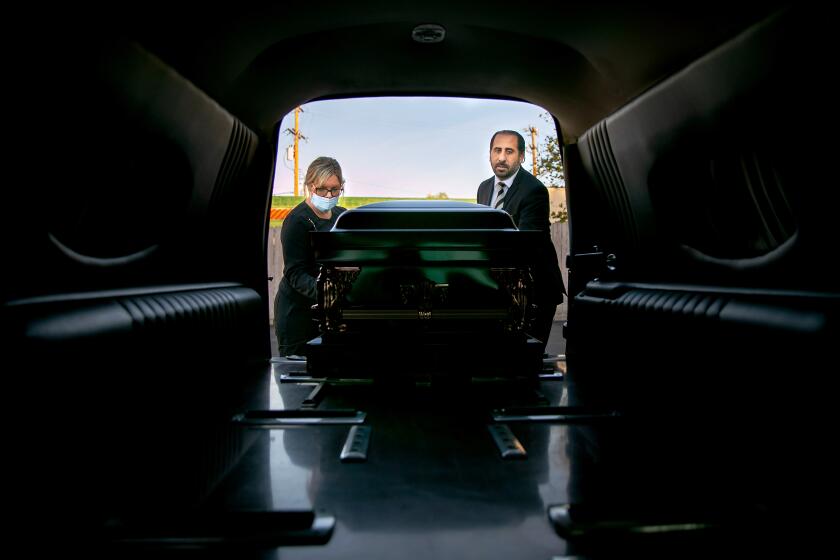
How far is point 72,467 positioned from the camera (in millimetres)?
980

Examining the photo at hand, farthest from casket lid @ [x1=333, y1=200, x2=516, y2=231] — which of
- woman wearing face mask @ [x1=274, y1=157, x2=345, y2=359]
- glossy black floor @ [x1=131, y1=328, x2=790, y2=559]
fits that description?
woman wearing face mask @ [x1=274, y1=157, x2=345, y2=359]

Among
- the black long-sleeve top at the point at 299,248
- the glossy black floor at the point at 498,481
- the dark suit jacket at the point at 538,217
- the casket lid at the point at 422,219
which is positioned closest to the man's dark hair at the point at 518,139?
the dark suit jacket at the point at 538,217

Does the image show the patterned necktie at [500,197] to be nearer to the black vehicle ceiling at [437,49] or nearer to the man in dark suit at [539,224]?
the man in dark suit at [539,224]

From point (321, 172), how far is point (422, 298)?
1911mm

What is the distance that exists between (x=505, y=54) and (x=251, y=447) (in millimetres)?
1564

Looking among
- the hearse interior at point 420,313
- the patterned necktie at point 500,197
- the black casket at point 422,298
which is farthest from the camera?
the patterned necktie at point 500,197

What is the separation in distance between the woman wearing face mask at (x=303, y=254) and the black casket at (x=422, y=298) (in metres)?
1.16

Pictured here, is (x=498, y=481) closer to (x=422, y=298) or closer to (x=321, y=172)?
(x=422, y=298)

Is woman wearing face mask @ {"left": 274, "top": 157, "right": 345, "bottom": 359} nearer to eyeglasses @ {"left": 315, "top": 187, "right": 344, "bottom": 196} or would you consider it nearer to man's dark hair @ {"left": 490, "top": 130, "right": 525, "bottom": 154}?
eyeglasses @ {"left": 315, "top": 187, "right": 344, "bottom": 196}

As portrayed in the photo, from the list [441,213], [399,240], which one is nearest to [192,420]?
[399,240]

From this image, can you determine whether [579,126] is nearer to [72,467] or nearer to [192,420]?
[192,420]

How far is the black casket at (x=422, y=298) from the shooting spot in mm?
1604

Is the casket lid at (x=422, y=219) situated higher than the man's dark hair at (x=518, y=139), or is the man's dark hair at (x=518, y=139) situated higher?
the man's dark hair at (x=518, y=139)

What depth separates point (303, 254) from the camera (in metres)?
3.05
